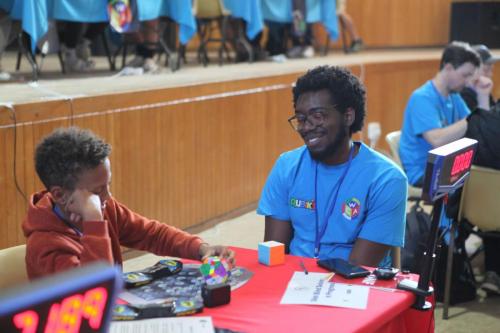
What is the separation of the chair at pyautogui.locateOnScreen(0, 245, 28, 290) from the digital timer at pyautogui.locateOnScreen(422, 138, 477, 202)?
1.10m

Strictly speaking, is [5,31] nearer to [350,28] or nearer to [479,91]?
[479,91]

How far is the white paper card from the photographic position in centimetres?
163

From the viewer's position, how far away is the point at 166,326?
1.66 metres

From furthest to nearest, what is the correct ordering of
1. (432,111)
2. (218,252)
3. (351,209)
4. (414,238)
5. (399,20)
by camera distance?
(399,20) < (432,111) < (414,238) < (351,209) < (218,252)

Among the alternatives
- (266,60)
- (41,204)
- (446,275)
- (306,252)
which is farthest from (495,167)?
(266,60)

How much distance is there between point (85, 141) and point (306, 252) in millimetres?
856

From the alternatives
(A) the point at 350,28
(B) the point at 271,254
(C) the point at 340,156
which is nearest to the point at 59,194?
(B) the point at 271,254

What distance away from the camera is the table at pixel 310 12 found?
→ 706 centimetres

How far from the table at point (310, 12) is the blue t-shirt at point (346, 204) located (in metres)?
4.68

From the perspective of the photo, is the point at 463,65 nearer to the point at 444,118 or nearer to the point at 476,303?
the point at 444,118

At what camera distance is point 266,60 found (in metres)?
7.24

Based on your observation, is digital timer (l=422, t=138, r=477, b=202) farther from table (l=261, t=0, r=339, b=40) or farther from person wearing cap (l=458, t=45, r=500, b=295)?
table (l=261, t=0, r=339, b=40)

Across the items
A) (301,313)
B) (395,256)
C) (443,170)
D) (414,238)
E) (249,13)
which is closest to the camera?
(443,170)

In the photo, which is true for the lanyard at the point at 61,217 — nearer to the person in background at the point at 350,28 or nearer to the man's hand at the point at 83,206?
the man's hand at the point at 83,206
